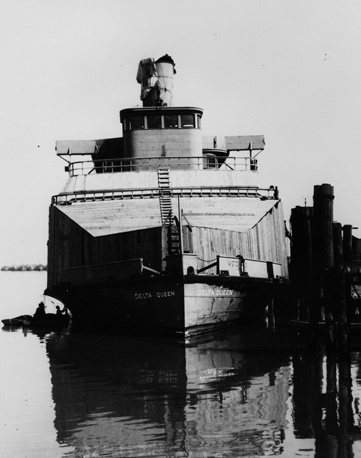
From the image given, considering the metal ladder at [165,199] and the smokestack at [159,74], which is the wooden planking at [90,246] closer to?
the metal ladder at [165,199]

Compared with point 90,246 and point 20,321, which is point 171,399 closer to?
point 90,246

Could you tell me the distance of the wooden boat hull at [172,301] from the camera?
22016 mm

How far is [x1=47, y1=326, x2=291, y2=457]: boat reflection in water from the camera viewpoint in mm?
10375

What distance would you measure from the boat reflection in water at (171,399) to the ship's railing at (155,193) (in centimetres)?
754

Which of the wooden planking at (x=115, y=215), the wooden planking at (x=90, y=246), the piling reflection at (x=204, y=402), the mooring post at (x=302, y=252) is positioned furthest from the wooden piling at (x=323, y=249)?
the wooden planking at (x=115, y=215)

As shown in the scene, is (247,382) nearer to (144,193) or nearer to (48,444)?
(48,444)

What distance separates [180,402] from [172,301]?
893cm

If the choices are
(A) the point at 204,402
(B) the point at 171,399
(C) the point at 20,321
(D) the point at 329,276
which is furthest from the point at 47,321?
(A) the point at 204,402

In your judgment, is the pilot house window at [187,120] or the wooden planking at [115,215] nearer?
the wooden planking at [115,215]

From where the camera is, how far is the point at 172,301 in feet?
72.5

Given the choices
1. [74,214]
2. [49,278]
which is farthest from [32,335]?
[74,214]

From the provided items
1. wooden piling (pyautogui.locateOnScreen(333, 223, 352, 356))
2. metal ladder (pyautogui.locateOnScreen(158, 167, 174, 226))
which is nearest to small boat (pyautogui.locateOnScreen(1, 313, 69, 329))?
metal ladder (pyautogui.locateOnScreen(158, 167, 174, 226))

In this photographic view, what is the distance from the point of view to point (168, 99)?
36938mm

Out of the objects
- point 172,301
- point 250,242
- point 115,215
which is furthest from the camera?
point 115,215
